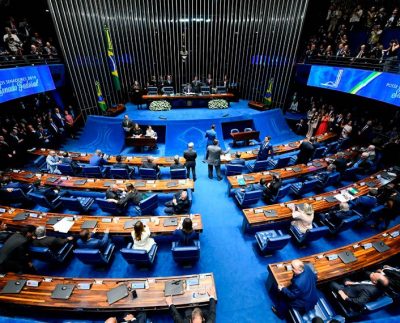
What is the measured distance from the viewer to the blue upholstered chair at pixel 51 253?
14.6 ft

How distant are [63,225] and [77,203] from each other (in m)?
1.06

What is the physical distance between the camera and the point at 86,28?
461 inches

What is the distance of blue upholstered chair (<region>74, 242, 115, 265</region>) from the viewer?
170 inches

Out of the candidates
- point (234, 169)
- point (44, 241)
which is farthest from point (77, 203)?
point (234, 169)

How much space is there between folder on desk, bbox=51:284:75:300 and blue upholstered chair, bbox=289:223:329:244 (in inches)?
191

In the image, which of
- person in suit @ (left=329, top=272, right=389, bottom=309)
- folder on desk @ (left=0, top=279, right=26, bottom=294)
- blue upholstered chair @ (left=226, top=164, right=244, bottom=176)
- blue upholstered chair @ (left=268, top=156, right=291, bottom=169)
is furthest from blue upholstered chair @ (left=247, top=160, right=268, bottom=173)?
folder on desk @ (left=0, top=279, right=26, bottom=294)

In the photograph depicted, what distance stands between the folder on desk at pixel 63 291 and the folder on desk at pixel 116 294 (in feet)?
2.24

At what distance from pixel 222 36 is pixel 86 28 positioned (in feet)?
27.6

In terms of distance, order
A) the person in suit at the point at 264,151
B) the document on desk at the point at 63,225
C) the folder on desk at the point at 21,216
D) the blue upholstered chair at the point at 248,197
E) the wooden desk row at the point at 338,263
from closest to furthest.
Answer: the wooden desk row at the point at 338,263 → the document on desk at the point at 63,225 → the folder on desk at the point at 21,216 → the blue upholstered chair at the point at 248,197 → the person in suit at the point at 264,151

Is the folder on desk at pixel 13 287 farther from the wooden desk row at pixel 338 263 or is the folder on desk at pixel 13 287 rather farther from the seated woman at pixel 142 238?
the wooden desk row at pixel 338 263

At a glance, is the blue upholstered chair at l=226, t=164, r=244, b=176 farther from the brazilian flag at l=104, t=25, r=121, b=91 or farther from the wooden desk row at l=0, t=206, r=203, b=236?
the brazilian flag at l=104, t=25, r=121, b=91

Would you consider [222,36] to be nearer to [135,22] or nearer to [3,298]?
[135,22]

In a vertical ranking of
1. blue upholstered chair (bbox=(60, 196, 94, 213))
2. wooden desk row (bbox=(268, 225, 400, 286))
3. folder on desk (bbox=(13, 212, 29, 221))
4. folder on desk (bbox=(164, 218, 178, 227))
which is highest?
wooden desk row (bbox=(268, 225, 400, 286))

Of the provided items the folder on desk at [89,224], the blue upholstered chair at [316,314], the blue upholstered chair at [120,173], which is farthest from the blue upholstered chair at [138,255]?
the blue upholstered chair at [120,173]
